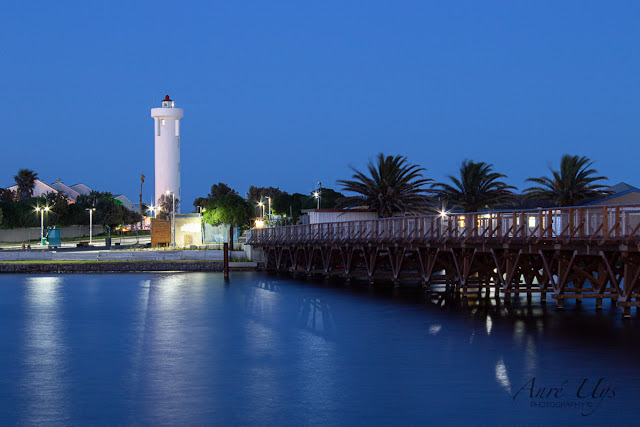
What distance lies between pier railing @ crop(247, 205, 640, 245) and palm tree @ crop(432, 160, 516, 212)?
1573 cm

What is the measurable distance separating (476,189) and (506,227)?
34.7m

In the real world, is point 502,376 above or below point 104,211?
below

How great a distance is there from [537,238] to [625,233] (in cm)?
510

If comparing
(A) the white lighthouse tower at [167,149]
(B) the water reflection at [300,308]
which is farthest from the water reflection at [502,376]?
(A) the white lighthouse tower at [167,149]

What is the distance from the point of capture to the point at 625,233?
106ft

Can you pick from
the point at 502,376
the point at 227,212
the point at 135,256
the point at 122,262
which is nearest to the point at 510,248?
the point at 502,376

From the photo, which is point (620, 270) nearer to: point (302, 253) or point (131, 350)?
point (131, 350)

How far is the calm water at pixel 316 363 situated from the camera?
23.0 metres

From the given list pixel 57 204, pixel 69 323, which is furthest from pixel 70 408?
pixel 57 204

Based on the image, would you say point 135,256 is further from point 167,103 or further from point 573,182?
point 167,103

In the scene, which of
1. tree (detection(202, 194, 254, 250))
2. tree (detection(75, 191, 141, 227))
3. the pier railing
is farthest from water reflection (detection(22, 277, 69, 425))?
tree (detection(75, 191, 141, 227))

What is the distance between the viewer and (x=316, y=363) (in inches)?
1189

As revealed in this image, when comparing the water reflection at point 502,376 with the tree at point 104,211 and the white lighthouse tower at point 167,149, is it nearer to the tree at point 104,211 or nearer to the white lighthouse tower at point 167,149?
the tree at point 104,211

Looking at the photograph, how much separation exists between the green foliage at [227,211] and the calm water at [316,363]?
42681 mm
